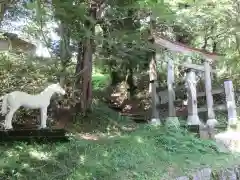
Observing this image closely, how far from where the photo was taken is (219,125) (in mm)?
9156

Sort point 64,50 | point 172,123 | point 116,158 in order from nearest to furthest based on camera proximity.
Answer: point 116,158, point 64,50, point 172,123

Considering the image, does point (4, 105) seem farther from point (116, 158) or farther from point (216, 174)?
point (216, 174)

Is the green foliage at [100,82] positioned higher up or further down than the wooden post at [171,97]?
higher up

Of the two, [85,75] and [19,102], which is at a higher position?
[85,75]

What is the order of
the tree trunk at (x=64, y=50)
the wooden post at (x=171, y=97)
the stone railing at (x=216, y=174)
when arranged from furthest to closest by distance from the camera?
the wooden post at (x=171, y=97) < the tree trunk at (x=64, y=50) < the stone railing at (x=216, y=174)

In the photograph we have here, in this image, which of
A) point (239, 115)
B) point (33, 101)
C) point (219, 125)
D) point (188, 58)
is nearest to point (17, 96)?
point (33, 101)

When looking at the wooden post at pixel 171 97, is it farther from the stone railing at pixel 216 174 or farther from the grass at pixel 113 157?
the stone railing at pixel 216 174

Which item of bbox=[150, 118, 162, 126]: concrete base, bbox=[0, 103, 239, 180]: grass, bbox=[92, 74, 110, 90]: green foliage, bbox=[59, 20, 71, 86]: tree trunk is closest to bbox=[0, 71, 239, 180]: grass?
bbox=[0, 103, 239, 180]: grass

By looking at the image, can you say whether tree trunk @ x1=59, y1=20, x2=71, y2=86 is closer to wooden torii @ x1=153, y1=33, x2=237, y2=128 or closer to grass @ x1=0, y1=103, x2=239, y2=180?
grass @ x1=0, y1=103, x2=239, y2=180

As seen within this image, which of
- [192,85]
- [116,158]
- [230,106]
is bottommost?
[116,158]

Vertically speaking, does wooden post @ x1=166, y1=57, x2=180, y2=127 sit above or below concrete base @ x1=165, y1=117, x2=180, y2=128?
above

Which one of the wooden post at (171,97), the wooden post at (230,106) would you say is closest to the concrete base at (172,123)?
the wooden post at (171,97)

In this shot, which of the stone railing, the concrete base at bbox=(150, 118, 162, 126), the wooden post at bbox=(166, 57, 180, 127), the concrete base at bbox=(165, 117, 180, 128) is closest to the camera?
the stone railing

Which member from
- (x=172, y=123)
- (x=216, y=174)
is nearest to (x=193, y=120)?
(x=172, y=123)
